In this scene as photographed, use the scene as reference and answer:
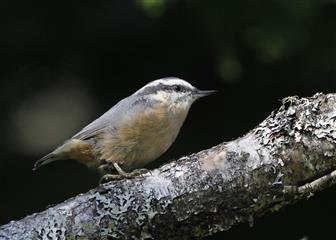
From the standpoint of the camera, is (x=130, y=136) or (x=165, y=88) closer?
(x=130, y=136)

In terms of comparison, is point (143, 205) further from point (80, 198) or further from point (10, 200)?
point (10, 200)

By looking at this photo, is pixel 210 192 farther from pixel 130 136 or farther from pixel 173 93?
pixel 173 93

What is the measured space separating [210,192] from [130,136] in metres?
0.98

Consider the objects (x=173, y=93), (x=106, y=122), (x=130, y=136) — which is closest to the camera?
(x=130, y=136)

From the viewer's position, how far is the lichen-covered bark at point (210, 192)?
2.72 meters

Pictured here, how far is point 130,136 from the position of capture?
3.63 meters

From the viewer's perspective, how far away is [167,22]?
4.42 m

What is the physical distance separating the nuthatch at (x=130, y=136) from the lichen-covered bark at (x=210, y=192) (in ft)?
2.54

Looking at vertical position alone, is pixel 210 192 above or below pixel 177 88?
below

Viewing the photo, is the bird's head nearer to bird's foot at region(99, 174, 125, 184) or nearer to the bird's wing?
the bird's wing

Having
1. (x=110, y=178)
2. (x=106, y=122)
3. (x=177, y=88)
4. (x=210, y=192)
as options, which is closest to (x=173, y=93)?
(x=177, y=88)

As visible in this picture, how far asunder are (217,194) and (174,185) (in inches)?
5.9

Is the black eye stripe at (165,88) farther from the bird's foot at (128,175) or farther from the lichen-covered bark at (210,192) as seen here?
the lichen-covered bark at (210,192)

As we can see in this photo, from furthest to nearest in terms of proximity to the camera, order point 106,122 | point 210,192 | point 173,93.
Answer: point 173,93 → point 106,122 → point 210,192
